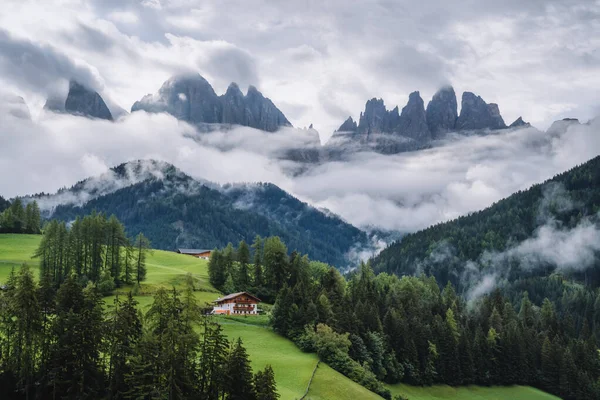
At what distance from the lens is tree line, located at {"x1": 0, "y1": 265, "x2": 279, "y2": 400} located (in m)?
51.3

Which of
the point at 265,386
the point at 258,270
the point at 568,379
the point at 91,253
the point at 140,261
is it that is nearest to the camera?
the point at 265,386

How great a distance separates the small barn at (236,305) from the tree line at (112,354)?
55.1m

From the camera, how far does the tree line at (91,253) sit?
113000 mm

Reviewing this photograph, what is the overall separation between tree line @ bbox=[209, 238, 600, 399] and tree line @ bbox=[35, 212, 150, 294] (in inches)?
902

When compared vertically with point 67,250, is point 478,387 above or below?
below

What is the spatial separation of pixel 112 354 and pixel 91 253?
7072cm

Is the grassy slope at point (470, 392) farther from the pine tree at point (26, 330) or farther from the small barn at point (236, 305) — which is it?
the pine tree at point (26, 330)

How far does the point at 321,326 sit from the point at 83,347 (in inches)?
1928

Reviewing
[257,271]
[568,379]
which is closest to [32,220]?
[257,271]

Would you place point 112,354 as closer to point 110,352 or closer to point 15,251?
point 110,352

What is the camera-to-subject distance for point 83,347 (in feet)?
178

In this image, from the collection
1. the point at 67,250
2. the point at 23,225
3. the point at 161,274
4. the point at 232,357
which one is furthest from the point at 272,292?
the point at 23,225

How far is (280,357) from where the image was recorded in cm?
8425

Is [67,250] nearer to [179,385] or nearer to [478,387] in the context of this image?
[179,385]
